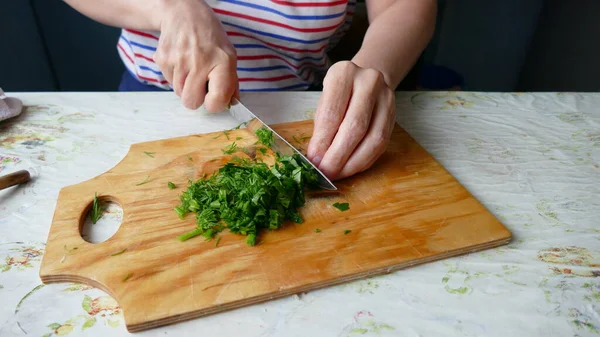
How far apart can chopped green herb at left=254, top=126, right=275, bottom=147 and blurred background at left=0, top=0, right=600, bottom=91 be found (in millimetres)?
861

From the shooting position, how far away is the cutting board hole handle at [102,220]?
1025 millimetres

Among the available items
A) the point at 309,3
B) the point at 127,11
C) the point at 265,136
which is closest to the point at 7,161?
the point at 127,11

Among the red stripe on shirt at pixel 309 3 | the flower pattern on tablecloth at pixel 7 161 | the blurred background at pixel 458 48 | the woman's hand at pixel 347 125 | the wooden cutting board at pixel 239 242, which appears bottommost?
the blurred background at pixel 458 48

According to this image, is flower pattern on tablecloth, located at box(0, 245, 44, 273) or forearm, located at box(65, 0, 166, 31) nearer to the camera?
flower pattern on tablecloth, located at box(0, 245, 44, 273)

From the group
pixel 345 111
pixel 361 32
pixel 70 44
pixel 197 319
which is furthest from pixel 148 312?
pixel 70 44

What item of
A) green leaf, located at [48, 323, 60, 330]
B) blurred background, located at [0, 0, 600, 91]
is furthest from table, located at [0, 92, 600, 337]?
blurred background, located at [0, 0, 600, 91]

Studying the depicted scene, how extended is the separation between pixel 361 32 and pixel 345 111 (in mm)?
874

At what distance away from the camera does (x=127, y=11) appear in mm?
1427

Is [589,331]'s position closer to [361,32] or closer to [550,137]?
[550,137]

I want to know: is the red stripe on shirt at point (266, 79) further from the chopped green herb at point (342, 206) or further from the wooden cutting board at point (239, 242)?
the chopped green herb at point (342, 206)

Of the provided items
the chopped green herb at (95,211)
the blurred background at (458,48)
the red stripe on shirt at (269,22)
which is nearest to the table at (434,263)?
the chopped green herb at (95,211)

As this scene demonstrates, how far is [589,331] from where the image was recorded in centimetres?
84

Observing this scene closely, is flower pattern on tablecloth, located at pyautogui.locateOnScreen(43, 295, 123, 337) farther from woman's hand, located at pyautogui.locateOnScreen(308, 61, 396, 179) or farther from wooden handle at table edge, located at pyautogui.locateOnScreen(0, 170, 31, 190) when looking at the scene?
woman's hand, located at pyautogui.locateOnScreen(308, 61, 396, 179)

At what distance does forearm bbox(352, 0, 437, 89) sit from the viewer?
1.37 metres
